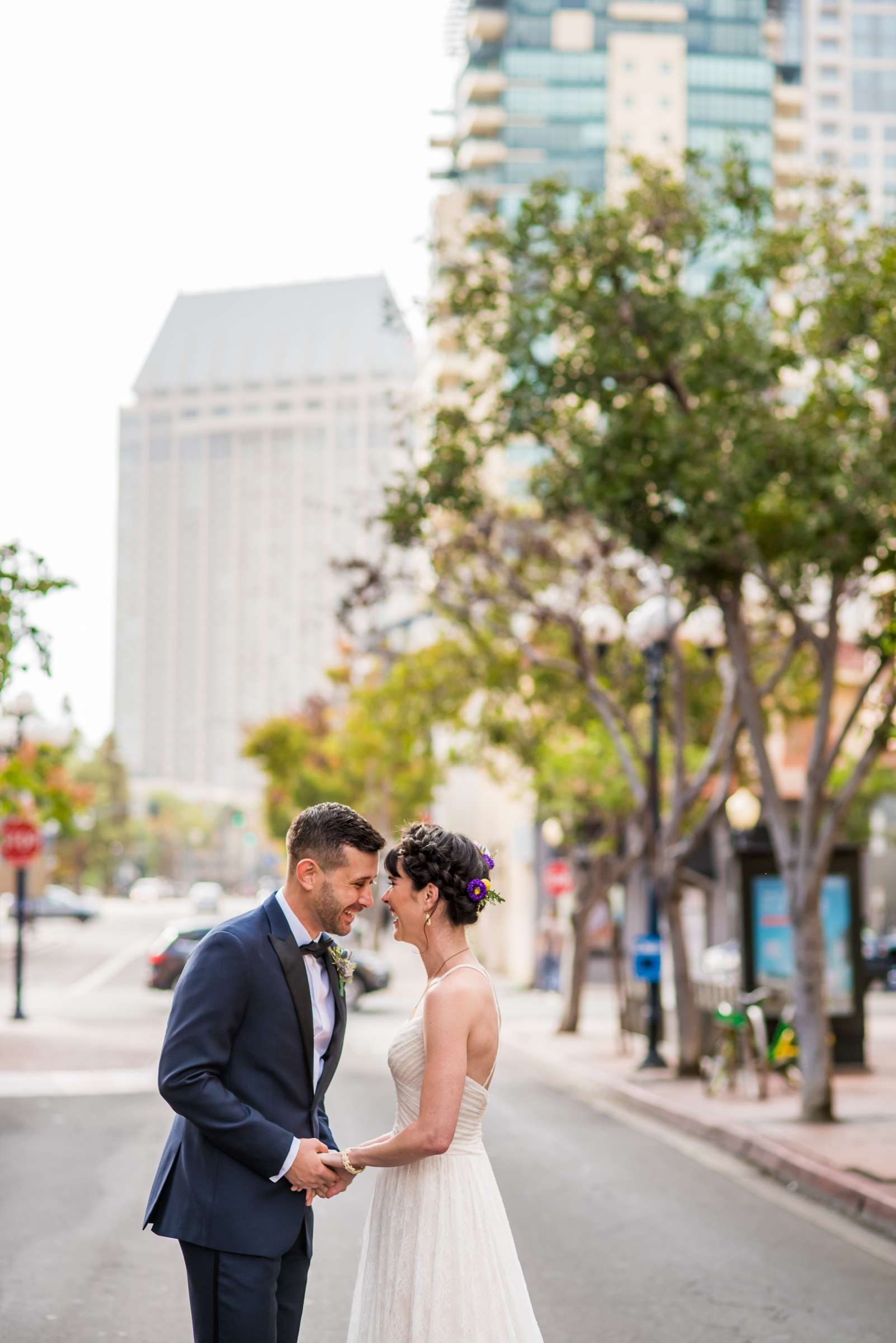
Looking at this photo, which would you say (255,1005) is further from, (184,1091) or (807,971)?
(807,971)

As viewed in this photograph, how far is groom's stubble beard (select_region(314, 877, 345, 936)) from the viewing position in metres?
4.10

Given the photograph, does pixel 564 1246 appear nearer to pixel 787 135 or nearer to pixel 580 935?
pixel 580 935

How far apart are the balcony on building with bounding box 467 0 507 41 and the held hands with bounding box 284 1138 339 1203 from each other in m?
103

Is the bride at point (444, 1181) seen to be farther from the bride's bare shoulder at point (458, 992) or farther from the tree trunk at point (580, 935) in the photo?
the tree trunk at point (580, 935)

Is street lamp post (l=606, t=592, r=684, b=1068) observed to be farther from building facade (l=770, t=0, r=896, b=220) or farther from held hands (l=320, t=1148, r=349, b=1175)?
building facade (l=770, t=0, r=896, b=220)

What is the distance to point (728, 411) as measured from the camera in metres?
14.2

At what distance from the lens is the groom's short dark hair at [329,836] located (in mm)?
4082

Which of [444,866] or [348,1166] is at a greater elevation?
[444,866]

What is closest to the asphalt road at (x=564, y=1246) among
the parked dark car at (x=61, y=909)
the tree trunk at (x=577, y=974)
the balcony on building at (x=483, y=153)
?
the tree trunk at (x=577, y=974)

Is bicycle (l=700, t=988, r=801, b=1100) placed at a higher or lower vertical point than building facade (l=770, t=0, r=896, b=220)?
lower

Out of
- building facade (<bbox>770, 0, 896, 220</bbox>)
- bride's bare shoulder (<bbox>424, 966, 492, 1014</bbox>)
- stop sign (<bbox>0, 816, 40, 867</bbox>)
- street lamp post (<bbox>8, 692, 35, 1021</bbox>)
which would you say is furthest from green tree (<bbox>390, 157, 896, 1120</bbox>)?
building facade (<bbox>770, 0, 896, 220</bbox>)

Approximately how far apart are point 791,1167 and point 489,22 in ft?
317

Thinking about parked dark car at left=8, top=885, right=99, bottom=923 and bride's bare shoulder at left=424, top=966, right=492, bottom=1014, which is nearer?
bride's bare shoulder at left=424, top=966, right=492, bottom=1014

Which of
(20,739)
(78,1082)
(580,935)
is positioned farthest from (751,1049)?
(20,739)
